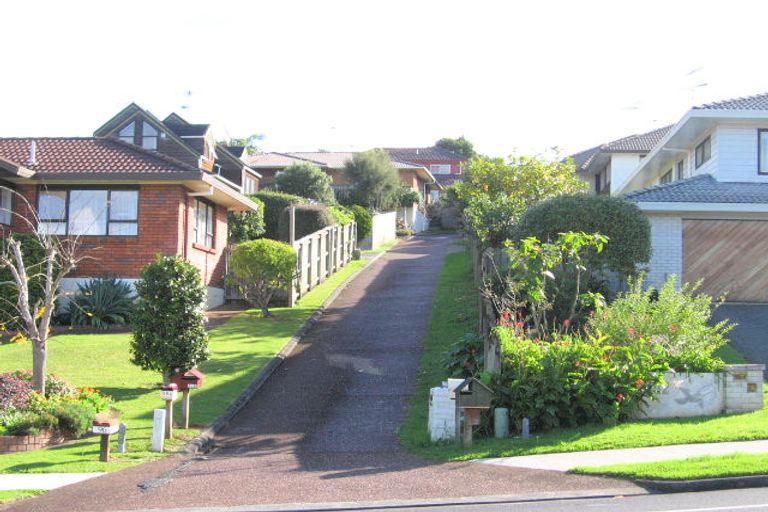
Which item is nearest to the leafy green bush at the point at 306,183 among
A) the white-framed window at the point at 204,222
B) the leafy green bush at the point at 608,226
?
the white-framed window at the point at 204,222

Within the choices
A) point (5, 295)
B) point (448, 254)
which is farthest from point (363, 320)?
point (448, 254)

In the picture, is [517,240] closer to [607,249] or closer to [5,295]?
[607,249]

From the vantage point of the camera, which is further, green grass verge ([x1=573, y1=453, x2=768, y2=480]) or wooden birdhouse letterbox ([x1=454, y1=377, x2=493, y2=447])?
wooden birdhouse letterbox ([x1=454, y1=377, x2=493, y2=447])

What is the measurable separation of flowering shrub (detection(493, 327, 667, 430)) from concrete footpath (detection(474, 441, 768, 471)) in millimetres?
1346

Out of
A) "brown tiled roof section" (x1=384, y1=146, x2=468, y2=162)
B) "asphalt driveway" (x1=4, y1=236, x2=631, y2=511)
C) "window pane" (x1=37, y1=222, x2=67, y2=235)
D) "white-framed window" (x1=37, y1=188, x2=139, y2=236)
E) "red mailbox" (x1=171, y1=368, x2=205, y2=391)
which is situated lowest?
"asphalt driveway" (x1=4, y1=236, x2=631, y2=511)

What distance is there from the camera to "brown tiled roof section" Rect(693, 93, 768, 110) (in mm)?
22453

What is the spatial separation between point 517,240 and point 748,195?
5788mm

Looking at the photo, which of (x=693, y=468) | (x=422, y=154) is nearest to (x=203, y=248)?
(x=693, y=468)

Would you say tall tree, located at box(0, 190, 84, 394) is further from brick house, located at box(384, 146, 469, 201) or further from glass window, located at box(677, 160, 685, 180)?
brick house, located at box(384, 146, 469, 201)

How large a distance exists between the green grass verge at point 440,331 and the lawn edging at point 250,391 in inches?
112

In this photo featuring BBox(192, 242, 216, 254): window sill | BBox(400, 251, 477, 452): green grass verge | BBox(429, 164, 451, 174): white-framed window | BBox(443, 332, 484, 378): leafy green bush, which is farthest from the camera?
BBox(429, 164, 451, 174): white-framed window

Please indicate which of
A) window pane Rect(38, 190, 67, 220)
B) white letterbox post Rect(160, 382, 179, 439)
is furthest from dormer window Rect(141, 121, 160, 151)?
white letterbox post Rect(160, 382, 179, 439)

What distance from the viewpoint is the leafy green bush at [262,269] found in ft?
75.8

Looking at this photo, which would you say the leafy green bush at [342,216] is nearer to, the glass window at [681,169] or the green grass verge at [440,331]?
the green grass verge at [440,331]
